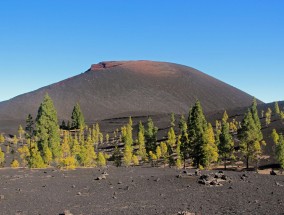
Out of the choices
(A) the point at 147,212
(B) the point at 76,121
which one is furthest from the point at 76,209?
(B) the point at 76,121

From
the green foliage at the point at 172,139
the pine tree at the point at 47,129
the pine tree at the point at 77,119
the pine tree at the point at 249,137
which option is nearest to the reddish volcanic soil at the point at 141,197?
the pine tree at the point at 47,129

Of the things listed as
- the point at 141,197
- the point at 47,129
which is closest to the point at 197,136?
the point at 47,129

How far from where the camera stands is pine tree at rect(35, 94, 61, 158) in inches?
2216

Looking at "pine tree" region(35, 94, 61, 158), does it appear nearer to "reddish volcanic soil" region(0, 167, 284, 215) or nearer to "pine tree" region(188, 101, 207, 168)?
"reddish volcanic soil" region(0, 167, 284, 215)

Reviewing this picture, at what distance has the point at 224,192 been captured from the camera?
22641 millimetres

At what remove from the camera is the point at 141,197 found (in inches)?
906

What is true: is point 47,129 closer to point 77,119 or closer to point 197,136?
point 197,136

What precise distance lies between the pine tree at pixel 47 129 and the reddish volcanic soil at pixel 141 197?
24122mm

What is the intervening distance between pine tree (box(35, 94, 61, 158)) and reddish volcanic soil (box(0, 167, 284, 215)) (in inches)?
950

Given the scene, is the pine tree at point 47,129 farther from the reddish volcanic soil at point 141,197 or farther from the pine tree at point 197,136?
the pine tree at point 197,136

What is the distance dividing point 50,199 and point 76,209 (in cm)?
→ 468

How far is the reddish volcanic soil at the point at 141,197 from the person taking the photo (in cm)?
1858

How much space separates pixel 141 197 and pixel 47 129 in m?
38.0

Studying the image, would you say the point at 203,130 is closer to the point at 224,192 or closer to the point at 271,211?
the point at 224,192
